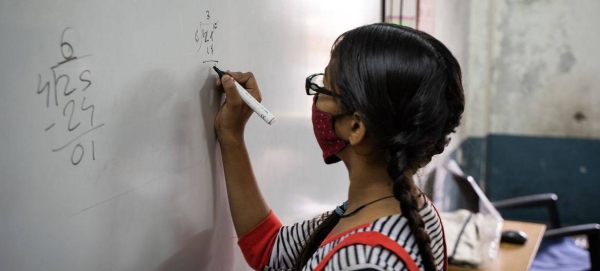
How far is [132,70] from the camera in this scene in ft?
2.88

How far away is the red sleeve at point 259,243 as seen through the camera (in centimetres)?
119

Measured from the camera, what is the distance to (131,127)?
0.89 m

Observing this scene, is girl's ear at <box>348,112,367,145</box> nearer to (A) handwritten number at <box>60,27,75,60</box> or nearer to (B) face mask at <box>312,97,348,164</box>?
(B) face mask at <box>312,97,348,164</box>

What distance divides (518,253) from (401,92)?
1.35m

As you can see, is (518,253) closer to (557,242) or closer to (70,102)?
(557,242)

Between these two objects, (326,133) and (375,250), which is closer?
(375,250)

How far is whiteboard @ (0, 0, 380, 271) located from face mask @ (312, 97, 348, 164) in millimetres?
208

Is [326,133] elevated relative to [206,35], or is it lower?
lower

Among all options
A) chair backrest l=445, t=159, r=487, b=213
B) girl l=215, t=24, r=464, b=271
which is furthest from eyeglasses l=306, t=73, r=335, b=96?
chair backrest l=445, t=159, r=487, b=213

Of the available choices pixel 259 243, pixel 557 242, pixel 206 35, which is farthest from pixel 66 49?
pixel 557 242

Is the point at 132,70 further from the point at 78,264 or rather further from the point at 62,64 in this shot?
the point at 78,264

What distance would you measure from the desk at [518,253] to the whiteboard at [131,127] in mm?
862

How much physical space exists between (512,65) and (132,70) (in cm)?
356

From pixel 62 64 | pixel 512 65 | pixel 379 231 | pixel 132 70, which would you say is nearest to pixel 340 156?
pixel 379 231
